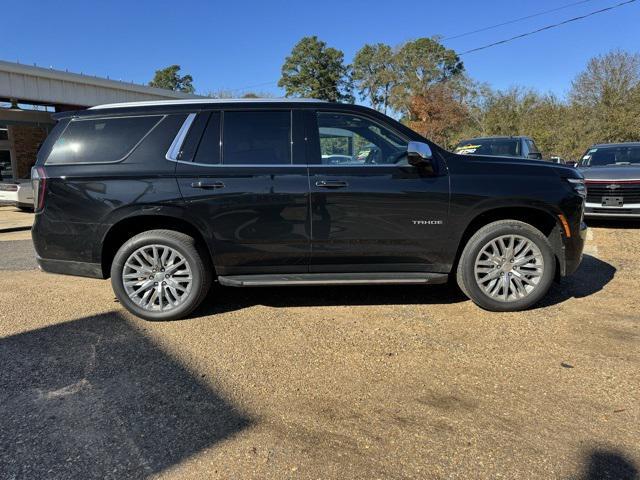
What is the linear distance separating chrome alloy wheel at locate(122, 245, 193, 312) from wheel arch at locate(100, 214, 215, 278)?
223 millimetres

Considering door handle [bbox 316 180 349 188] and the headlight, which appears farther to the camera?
the headlight

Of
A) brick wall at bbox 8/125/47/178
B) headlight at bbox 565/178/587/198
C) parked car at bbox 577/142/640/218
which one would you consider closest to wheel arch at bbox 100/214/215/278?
headlight at bbox 565/178/587/198

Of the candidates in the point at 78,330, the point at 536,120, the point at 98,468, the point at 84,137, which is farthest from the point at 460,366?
the point at 536,120

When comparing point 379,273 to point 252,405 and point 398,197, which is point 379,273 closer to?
point 398,197

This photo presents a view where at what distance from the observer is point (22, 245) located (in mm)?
8953

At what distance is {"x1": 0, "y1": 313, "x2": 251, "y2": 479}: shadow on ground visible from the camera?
2510mm

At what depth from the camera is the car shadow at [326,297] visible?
195 inches

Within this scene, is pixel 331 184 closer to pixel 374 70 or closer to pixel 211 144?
pixel 211 144

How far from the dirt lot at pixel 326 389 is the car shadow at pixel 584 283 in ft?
0.23

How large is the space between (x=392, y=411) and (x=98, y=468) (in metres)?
1.67

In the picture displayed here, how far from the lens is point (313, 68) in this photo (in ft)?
208

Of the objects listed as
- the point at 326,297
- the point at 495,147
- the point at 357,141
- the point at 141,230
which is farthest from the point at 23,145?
the point at 357,141

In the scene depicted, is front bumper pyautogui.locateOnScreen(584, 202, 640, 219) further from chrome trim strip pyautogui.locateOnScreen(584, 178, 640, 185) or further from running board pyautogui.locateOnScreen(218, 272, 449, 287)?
running board pyautogui.locateOnScreen(218, 272, 449, 287)

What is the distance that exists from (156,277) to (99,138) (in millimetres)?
1410
